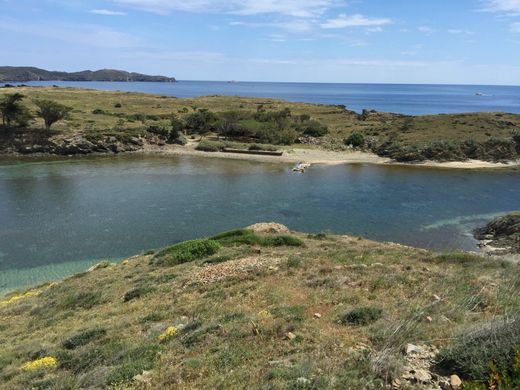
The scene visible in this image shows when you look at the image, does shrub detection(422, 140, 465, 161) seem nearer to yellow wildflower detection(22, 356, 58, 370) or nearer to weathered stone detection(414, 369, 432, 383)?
weathered stone detection(414, 369, 432, 383)

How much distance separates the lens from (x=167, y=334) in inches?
428

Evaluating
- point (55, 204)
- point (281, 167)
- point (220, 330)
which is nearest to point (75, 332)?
point (220, 330)

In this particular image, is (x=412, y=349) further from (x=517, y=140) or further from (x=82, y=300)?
(x=517, y=140)

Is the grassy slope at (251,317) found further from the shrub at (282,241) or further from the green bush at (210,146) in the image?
the green bush at (210,146)

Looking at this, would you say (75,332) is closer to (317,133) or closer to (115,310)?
(115,310)

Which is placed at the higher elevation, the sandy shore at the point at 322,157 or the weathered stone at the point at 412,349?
the weathered stone at the point at 412,349

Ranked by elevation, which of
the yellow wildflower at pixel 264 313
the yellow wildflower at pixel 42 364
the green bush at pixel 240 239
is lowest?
the green bush at pixel 240 239

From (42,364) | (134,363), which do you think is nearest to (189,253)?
(42,364)

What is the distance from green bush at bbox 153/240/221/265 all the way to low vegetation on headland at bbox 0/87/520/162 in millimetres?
49738

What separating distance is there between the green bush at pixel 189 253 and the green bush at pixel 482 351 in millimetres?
15230

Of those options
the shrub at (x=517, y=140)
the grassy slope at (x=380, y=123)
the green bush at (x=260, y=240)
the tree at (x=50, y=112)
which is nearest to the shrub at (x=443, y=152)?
the grassy slope at (x=380, y=123)

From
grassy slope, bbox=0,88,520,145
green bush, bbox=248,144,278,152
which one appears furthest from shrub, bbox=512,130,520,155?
green bush, bbox=248,144,278,152

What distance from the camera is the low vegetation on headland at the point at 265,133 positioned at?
221 feet

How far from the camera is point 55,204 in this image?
40.8m
